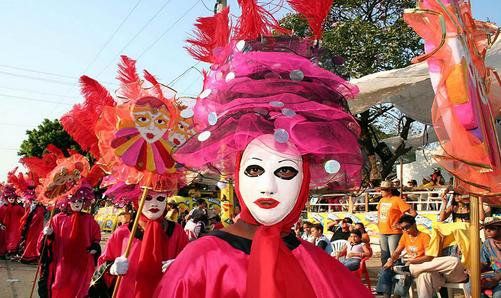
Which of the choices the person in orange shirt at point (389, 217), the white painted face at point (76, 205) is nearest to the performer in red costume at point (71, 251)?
the white painted face at point (76, 205)

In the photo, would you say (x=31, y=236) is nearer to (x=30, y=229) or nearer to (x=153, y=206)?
(x=30, y=229)

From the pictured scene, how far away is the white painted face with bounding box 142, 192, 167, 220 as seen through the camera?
14.9 feet

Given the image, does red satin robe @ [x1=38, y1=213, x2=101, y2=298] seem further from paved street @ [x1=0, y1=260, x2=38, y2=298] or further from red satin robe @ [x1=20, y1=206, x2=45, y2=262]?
red satin robe @ [x1=20, y1=206, x2=45, y2=262]

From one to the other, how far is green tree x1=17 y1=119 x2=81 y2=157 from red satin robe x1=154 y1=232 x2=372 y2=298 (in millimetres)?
34780

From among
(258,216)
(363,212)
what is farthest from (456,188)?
(363,212)

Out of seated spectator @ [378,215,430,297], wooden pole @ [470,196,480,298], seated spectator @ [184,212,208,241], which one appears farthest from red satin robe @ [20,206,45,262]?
wooden pole @ [470,196,480,298]

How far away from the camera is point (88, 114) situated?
4.66 metres

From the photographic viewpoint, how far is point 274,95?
2.26 meters

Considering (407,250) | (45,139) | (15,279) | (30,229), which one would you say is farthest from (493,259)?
(45,139)

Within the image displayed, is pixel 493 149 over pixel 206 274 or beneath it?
over

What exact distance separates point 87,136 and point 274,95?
116 inches

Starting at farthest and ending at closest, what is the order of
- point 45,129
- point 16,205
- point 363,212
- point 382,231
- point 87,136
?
point 45,129
point 16,205
point 363,212
point 382,231
point 87,136

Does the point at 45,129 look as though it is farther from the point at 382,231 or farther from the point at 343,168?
the point at 343,168

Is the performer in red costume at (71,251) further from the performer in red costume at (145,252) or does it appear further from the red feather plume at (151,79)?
the red feather plume at (151,79)
